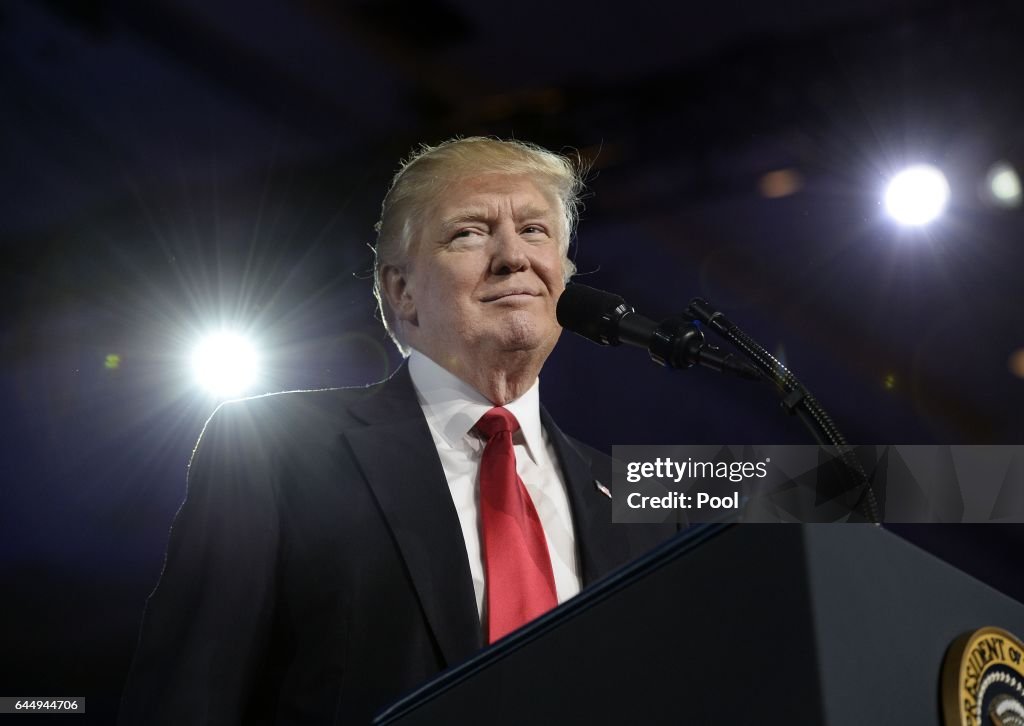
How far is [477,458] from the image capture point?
5.16ft

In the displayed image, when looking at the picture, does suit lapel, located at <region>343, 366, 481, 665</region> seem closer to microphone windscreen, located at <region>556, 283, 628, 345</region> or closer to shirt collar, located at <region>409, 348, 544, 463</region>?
shirt collar, located at <region>409, 348, 544, 463</region>

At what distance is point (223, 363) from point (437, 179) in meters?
1.16

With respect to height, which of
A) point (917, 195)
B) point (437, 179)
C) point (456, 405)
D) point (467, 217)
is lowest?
point (456, 405)

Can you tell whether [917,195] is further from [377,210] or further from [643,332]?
[643,332]

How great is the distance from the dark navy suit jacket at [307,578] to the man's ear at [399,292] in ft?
1.22

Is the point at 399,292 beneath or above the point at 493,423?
above

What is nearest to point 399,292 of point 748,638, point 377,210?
point 377,210

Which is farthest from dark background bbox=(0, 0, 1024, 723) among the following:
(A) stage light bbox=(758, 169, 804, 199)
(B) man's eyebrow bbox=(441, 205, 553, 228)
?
(B) man's eyebrow bbox=(441, 205, 553, 228)

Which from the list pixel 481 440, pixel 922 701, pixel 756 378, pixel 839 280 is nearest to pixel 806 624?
pixel 922 701

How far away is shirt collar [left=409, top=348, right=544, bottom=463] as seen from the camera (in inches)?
63.6

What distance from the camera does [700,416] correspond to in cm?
293

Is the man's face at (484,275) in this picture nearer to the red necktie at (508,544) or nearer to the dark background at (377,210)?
the red necktie at (508,544)

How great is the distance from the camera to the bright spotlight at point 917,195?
2953 millimetres

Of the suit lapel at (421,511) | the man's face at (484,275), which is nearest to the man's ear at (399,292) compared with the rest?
the man's face at (484,275)
